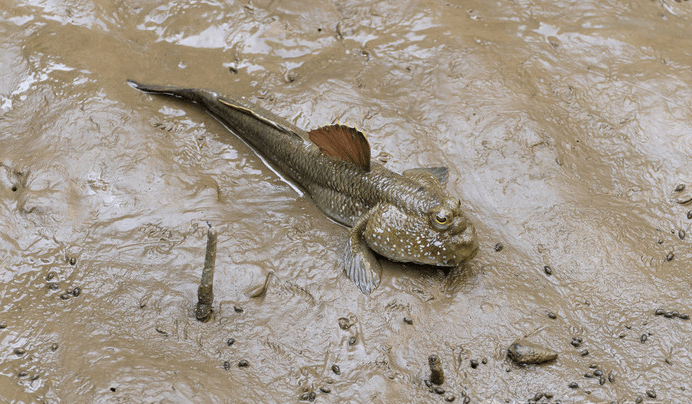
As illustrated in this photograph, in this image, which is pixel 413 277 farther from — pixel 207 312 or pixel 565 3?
pixel 565 3

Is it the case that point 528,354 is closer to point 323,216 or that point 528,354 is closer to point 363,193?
point 363,193

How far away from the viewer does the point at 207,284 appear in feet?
11.3

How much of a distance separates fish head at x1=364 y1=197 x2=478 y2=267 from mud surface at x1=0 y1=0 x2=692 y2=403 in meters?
0.19

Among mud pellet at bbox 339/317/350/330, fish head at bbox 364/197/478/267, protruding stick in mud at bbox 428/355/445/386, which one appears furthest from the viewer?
fish head at bbox 364/197/478/267

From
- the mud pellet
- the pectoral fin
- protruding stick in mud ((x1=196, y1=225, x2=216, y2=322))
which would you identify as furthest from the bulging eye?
protruding stick in mud ((x1=196, y1=225, x2=216, y2=322))

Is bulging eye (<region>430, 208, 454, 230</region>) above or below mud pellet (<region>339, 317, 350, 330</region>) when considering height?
above

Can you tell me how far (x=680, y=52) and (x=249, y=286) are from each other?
4.46 metres

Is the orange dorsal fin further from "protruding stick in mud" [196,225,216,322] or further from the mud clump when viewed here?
the mud clump

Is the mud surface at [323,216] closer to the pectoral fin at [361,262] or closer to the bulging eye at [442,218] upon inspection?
the pectoral fin at [361,262]

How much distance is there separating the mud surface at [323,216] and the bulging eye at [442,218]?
1.36 feet

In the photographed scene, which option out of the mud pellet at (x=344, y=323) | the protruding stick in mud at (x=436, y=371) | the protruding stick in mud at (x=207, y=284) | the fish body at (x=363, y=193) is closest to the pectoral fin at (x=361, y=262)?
the fish body at (x=363, y=193)

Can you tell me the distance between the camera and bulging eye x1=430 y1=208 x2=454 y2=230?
3756 millimetres

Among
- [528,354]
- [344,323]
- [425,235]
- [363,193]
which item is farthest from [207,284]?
[528,354]

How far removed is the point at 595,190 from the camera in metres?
4.44
